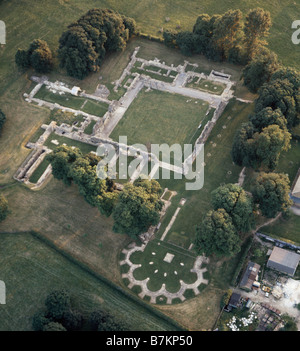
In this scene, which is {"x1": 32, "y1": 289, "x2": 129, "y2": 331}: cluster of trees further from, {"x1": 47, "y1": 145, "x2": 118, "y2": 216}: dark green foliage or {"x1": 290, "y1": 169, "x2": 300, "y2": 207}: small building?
{"x1": 290, "y1": 169, "x2": 300, "y2": 207}: small building

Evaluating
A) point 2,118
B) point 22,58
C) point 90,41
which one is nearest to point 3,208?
point 2,118

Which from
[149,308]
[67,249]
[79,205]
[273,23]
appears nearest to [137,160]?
[79,205]

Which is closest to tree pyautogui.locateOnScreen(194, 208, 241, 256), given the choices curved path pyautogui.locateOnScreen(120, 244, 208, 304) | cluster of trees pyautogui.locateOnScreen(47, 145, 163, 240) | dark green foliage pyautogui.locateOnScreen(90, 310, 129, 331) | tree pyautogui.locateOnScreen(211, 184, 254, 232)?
tree pyautogui.locateOnScreen(211, 184, 254, 232)

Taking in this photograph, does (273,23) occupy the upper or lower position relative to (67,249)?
upper

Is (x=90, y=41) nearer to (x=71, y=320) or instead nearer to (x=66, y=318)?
(x=66, y=318)

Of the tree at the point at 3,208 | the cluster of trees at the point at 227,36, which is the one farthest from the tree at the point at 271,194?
the tree at the point at 3,208

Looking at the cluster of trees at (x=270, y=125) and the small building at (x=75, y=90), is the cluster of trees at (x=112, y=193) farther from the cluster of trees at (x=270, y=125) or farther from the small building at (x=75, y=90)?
the small building at (x=75, y=90)

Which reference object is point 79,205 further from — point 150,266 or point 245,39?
point 245,39
